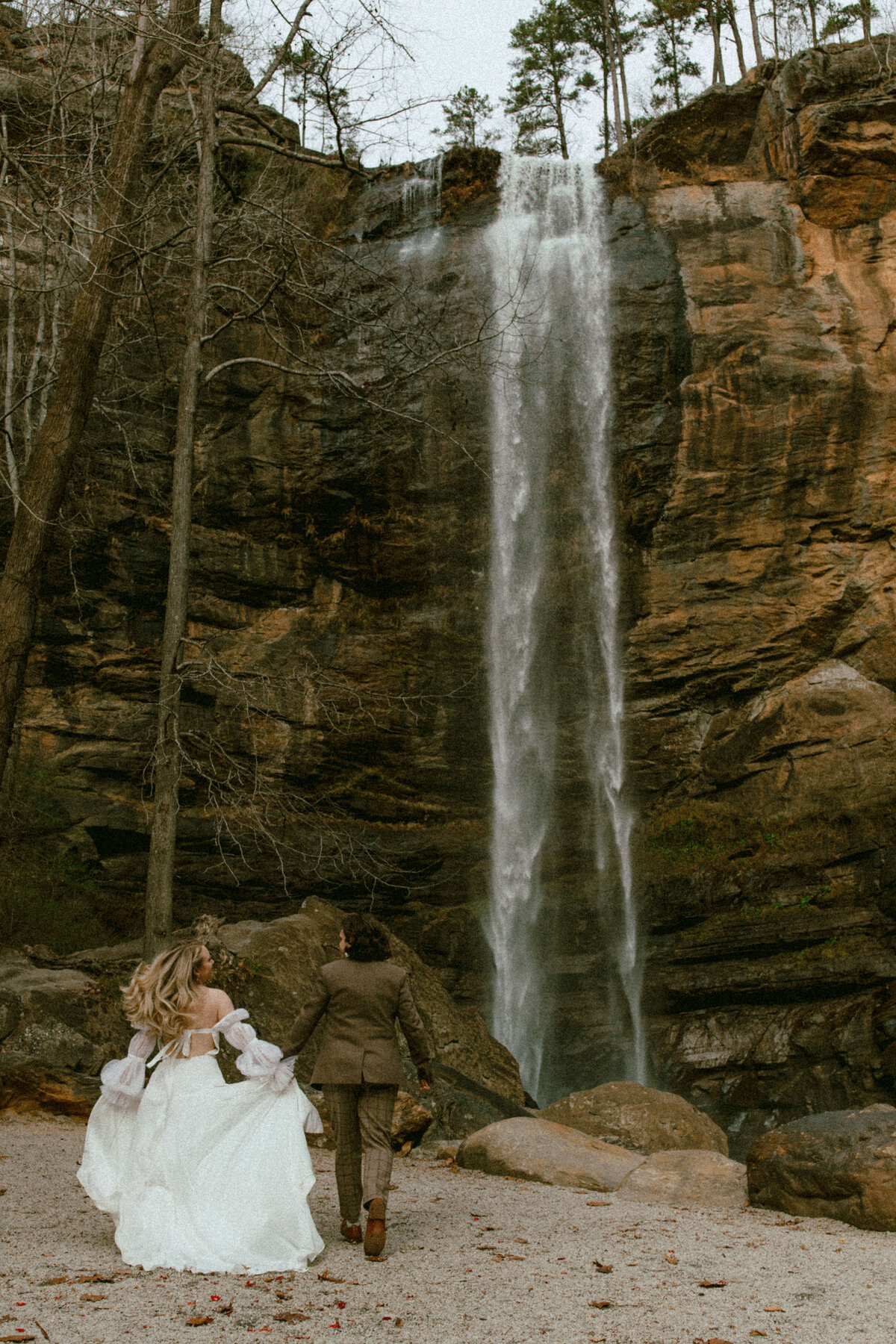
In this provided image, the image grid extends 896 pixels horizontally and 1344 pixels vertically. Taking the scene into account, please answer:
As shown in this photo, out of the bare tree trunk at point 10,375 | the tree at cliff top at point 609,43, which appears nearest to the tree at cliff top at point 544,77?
the tree at cliff top at point 609,43

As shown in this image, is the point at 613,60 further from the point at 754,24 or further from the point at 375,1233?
the point at 375,1233

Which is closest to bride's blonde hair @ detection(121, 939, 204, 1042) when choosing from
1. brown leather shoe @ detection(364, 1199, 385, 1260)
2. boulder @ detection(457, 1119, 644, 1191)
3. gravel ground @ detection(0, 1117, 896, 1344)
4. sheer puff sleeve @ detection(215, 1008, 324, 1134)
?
sheer puff sleeve @ detection(215, 1008, 324, 1134)

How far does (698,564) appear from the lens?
1658 centimetres

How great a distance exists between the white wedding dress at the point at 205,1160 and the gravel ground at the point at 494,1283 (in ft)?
0.43

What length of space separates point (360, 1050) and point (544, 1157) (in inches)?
111

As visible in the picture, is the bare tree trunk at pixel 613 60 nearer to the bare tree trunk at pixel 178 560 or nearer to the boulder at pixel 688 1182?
the bare tree trunk at pixel 178 560

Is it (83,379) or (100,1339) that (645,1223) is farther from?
(83,379)

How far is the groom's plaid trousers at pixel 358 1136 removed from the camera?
467 centimetres

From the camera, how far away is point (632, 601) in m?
16.9

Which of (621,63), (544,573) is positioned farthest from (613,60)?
A: (544,573)

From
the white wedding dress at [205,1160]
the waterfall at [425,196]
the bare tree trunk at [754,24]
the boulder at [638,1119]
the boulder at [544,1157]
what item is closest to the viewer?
the white wedding dress at [205,1160]

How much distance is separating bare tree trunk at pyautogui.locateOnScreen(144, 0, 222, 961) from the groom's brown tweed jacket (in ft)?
13.8

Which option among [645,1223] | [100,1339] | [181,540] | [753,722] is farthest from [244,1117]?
[753,722]

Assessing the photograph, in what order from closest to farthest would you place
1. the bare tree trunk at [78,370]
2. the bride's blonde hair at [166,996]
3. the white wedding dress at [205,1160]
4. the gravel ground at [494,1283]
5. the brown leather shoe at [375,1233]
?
the gravel ground at [494,1283]
the white wedding dress at [205,1160]
the brown leather shoe at [375,1233]
the bride's blonde hair at [166,996]
the bare tree trunk at [78,370]
